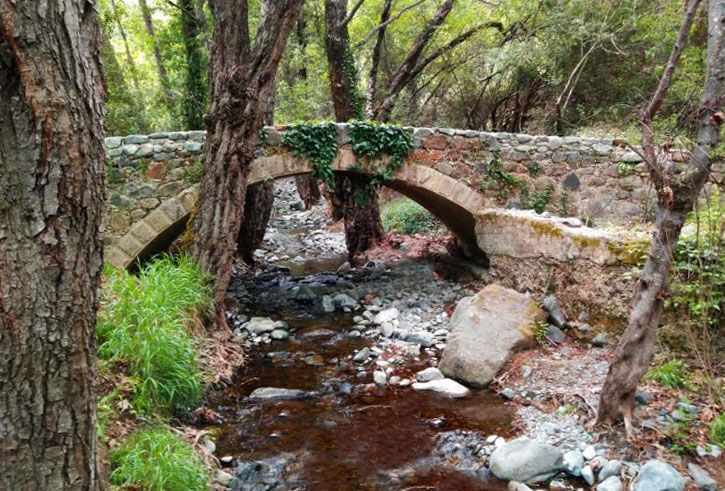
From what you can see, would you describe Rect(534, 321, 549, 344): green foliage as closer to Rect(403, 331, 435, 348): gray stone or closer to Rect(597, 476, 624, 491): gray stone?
Rect(403, 331, 435, 348): gray stone

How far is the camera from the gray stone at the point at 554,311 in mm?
4848

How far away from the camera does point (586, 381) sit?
3.93 meters

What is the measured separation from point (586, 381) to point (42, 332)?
3.72 m

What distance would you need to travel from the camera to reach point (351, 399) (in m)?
4.17

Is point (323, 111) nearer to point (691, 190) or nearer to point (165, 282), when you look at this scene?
point (165, 282)

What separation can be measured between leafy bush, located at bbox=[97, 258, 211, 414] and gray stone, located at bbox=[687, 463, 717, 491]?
310cm

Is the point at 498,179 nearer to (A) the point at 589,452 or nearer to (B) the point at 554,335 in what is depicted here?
(B) the point at 554,335

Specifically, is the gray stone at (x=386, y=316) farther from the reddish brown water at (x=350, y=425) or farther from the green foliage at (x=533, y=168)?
the green foliage at (x=533, y=168)

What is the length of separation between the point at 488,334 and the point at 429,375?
0.63 meters

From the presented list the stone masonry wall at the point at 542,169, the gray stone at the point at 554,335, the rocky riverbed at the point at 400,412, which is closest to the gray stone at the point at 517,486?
the rocky riverbed at the point at 400,412

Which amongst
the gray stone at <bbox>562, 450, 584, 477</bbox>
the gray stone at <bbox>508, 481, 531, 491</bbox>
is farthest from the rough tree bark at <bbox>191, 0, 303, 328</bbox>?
the gray stone at <bbox>562, 450, 584, 477</bbox>

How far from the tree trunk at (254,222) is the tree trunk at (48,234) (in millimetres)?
7289

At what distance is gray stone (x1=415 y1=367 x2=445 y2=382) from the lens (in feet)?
14.4

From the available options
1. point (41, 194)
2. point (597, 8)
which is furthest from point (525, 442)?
point (597, 8)
